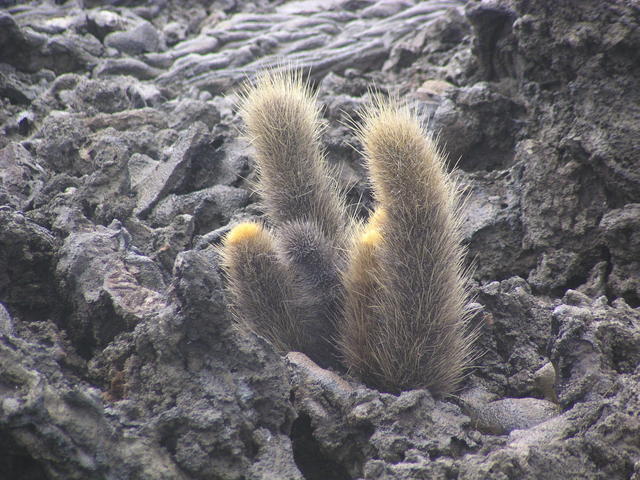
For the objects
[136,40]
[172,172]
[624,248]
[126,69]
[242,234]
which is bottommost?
[242,234]

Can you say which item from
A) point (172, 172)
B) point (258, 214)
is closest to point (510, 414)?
point (258, 214)

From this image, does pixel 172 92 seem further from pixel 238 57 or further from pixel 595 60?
pixel 595 60

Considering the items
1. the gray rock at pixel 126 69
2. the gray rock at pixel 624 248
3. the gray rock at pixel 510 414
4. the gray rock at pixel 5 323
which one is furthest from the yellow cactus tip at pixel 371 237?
the gray rock at pixel 126 69

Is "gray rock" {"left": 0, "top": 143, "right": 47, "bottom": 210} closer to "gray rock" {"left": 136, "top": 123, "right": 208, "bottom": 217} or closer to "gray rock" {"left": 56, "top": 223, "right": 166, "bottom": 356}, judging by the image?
"gray rock" {"left": 136, "top": 123, "right": 208, "bottom": 217}

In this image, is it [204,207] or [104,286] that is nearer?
[104,286]

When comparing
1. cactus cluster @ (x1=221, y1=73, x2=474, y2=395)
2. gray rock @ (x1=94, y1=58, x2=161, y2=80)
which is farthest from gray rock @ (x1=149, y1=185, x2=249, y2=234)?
gray rock @ (x1=94, y1=58, x2=161, y2=80)

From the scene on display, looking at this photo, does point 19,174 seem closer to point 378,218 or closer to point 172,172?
point 172,172

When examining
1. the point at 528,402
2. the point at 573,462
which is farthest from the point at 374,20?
the point at 573,462
